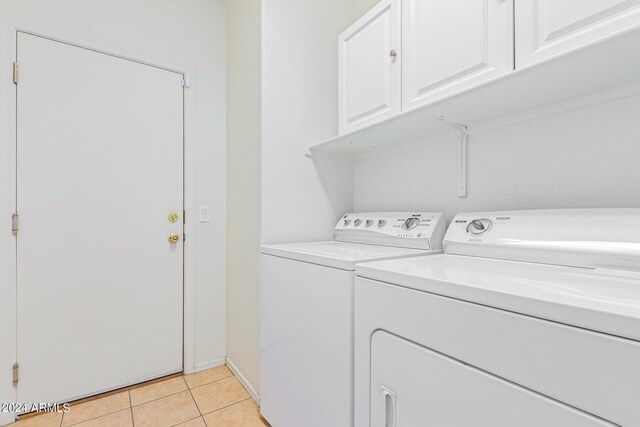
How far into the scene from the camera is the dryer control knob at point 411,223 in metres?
1.38

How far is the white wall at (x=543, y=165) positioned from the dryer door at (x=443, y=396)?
793 millimetres

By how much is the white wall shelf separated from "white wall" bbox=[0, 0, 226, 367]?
1.24m

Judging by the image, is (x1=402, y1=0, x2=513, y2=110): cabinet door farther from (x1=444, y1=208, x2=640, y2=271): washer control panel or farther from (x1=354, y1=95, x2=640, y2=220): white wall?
(x1=444, y1=208, x2=640, y2=271): washer control panel

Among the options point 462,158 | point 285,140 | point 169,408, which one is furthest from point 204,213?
point 462,158

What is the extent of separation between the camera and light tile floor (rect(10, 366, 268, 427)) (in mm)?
1549

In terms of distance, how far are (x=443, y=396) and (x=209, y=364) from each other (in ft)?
6.42

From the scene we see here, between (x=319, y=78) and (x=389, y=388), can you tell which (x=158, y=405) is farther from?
(x=319, y=78)

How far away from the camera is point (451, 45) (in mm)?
1086

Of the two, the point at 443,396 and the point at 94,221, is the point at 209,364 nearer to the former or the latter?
the point at 94,221

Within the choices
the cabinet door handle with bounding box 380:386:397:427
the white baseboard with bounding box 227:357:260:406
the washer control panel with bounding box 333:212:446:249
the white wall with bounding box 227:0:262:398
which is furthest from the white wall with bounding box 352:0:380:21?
the white baseboard with bounding box 227:357:260:406

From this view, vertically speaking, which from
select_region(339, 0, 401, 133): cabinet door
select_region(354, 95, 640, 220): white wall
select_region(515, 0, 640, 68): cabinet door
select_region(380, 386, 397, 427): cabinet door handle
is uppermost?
select_region(339, 0, 401, 133): cabinet door

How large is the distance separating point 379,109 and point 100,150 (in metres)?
1.71

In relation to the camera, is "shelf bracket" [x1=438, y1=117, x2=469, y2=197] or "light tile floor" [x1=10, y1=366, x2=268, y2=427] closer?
"shelf bracket" [x1=438, y1=117, x2=469, y2=197]

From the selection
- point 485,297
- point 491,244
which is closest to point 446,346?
point 485,297
